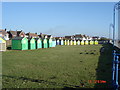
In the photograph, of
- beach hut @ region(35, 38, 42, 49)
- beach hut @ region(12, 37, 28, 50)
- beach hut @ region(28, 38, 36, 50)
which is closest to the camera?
beach hut @ region(12, 37, 28, 50)

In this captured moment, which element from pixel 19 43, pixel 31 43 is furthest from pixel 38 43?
pixel 19 43

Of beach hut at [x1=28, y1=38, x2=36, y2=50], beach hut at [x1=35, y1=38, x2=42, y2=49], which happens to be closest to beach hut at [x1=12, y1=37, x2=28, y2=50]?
beach hut at [x1=28, y1=38, x2=36, y2=50]

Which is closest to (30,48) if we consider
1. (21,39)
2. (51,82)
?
(21,39)

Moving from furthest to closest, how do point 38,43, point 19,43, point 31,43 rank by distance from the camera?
point 38,43 → point 31,43 → point 19,43

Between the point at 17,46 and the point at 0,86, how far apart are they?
20989 millimetres

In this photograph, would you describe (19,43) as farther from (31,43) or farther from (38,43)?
(38,43)

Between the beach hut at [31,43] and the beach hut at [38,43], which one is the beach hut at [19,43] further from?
the beach hut at [38,43]

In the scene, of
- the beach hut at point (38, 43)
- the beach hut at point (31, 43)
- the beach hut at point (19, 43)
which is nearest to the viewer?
the beach hut at point (19, 43)

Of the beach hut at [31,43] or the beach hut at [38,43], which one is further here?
the beach hut at [38,43]

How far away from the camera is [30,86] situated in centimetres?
597

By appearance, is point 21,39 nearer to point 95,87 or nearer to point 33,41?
point 33,41

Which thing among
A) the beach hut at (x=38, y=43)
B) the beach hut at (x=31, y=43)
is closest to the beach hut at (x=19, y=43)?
the beach hut at (x=31, y=43)

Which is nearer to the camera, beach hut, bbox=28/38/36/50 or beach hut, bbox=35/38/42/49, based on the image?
beach hut, bbox=28/38/36/50

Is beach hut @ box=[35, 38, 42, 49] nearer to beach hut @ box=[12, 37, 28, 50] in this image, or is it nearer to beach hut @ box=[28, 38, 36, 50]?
beach hut @ box=[28, 38, 36, 50]
